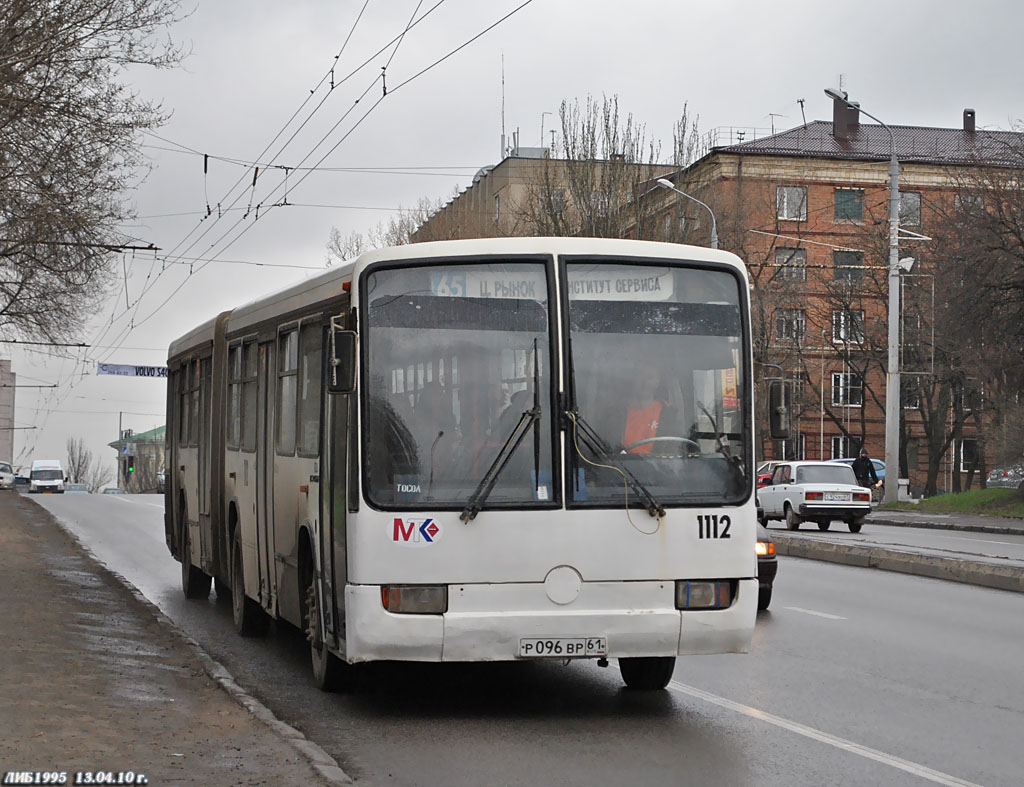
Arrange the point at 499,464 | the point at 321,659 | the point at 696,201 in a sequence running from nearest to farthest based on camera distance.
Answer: the point at 499,464, the point at 321,659, the point at 696,201

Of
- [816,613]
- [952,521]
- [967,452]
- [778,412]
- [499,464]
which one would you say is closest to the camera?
[499,464]

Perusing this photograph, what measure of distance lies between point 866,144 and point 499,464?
6406 cm

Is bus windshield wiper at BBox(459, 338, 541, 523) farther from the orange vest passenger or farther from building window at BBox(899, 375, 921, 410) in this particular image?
building window at BBox(899, 375, 921, 410)

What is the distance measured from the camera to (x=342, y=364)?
8656mm

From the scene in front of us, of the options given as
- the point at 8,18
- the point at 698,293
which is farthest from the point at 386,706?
the point at 8,18

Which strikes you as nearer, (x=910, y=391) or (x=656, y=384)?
(x=656, y=384)

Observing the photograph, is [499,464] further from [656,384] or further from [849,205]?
[849,205]

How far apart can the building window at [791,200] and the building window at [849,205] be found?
222 centimetres

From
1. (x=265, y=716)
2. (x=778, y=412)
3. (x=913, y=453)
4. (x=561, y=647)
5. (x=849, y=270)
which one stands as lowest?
(x=265, y=716)

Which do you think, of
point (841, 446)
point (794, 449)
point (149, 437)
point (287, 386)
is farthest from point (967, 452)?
point (149, 437)

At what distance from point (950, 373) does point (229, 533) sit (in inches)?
1703

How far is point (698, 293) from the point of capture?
9.31 metres

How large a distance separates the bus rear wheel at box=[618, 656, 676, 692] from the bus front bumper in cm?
99

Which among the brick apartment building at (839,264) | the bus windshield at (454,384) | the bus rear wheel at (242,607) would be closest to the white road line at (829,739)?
the bus windshield at (454,384)
